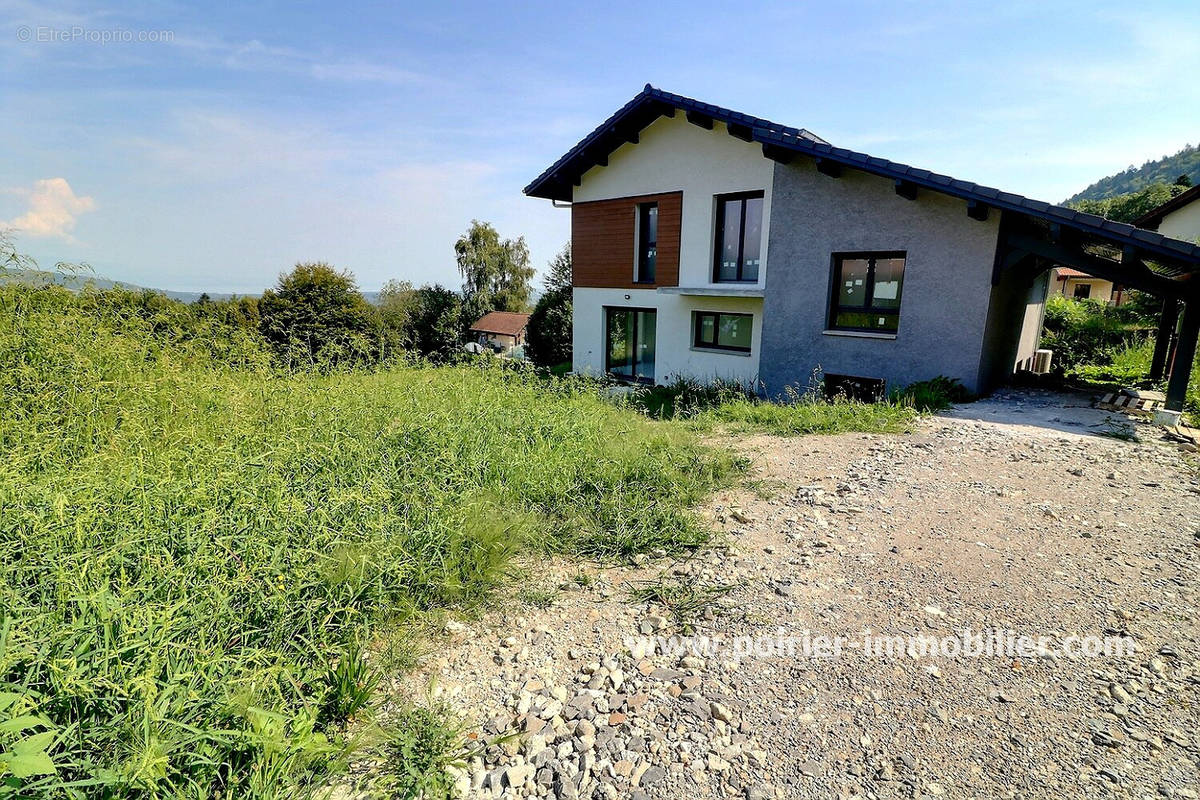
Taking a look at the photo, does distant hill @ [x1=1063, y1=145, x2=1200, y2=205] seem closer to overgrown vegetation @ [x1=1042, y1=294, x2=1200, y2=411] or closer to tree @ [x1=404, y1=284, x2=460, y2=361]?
overgrown vegetation @ [x1=1042, y1=294, x2=1200, y2=411]

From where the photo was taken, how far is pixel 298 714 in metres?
2.36

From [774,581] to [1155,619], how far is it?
234 cm

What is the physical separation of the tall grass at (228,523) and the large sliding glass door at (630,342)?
10.1 m

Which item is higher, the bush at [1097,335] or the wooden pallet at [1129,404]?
the bush at [1097,335]

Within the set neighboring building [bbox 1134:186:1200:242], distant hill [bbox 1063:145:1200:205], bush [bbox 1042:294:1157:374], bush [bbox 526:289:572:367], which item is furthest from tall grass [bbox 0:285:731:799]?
distant hill [bbox 1063:145:1200:205]

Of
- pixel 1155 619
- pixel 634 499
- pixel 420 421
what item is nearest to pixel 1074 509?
pixel 1155 619

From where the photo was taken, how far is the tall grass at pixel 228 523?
206cm

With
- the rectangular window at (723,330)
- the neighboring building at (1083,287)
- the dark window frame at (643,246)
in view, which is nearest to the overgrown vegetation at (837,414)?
the rectangular window at (723,330)

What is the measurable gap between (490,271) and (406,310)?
31.3 feet

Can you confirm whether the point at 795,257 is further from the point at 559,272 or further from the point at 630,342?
the point at 559,272

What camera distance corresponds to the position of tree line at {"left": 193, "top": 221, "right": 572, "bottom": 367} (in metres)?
7.76

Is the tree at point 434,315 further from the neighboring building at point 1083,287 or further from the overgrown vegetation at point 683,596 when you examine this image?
the neighboring building at point 1083,287

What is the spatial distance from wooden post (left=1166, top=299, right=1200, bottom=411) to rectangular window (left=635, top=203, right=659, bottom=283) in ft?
35.5

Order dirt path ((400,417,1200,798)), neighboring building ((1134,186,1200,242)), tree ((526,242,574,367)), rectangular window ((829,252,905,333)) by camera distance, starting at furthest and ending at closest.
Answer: tree ((526,242,574,367)), neighboring building ((1134,186,1200,242)), rectangular window ((829,252,905,333)), dirt path ((400,417,1200,798))
